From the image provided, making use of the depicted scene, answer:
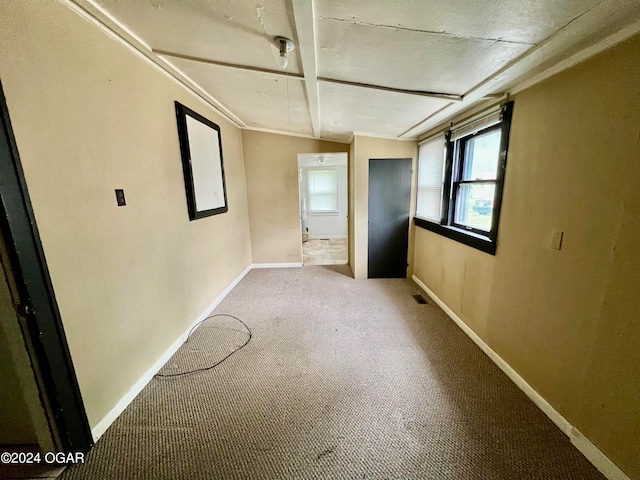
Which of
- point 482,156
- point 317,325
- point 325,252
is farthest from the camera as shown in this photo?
point 325,252

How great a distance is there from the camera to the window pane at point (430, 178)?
2790 mm

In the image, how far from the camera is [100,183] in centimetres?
Result: 138

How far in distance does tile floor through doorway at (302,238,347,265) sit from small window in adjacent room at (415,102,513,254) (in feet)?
6.85

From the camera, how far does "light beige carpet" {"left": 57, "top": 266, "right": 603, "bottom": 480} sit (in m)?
1.17

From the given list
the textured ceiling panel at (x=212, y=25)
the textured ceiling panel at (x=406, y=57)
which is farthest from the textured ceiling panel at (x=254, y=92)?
the textured ceiling panel at (x=406, y=57)

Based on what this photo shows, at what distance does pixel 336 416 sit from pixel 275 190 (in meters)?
3.45

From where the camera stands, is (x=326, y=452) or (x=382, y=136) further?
(x=382, y=136)

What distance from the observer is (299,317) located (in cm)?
261

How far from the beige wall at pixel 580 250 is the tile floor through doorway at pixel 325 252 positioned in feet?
10.4

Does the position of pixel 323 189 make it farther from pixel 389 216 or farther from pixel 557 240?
pixel 557 240

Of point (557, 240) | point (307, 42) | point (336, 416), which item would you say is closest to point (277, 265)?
point (336, 416)

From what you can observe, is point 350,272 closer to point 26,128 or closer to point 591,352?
point 591,352

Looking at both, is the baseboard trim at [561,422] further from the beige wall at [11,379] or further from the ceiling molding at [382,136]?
the beige wall at [11,379]

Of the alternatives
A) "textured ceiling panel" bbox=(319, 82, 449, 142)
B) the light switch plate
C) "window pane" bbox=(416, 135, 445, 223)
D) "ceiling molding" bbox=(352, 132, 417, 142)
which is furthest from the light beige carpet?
"ceiling molding" bbox=(352, 132, 417, 142)
